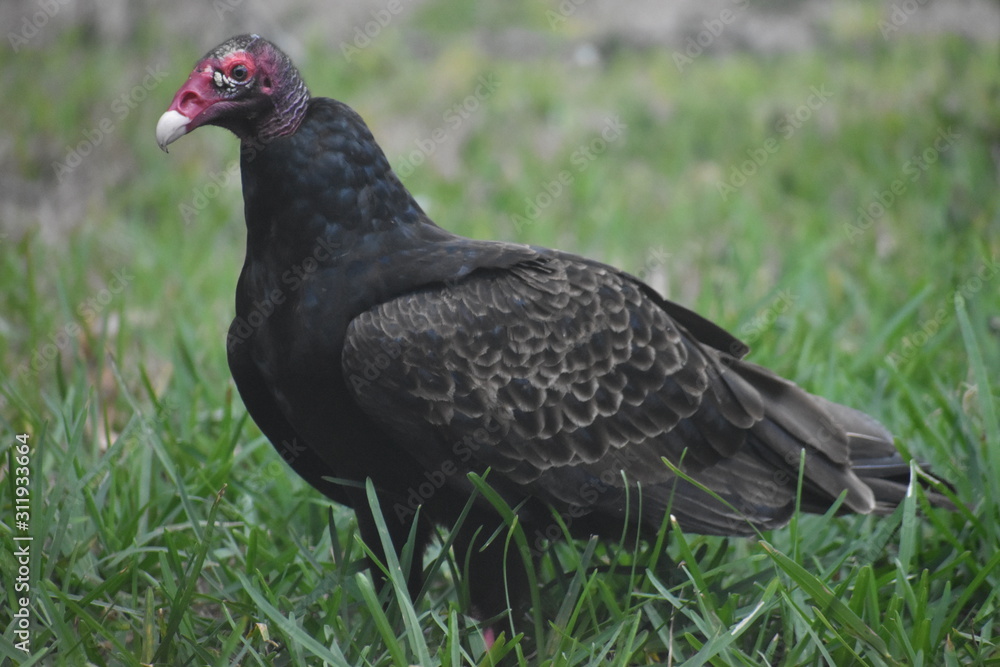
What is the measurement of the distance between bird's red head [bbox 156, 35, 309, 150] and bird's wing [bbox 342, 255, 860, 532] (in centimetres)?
54

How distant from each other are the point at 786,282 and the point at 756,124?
3.00 metres

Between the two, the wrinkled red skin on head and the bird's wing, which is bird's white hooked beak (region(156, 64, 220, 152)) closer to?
the wrinkled red skin on head

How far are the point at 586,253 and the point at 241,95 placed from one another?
2.90 metres

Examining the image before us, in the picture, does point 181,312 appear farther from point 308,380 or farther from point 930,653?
point 930,653

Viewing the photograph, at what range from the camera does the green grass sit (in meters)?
2.36

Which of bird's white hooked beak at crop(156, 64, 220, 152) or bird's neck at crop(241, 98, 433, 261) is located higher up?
bird's white hooked beak at crop(156, 64, 220, 152)

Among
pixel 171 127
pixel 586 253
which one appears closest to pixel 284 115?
pixel 171 127

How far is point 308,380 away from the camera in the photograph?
7.63ft

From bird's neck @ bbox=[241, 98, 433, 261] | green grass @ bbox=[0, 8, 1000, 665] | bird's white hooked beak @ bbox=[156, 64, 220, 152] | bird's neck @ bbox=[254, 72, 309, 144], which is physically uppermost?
bird's white hooked beak @ bbox=[156, 64, 220, 152]

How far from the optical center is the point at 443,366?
2316mm

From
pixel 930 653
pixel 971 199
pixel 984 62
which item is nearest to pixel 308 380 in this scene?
pixel 930 653

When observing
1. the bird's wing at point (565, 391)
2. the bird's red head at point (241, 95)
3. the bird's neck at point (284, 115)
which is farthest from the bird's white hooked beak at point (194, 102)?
the bird's wing at point (565, 391)

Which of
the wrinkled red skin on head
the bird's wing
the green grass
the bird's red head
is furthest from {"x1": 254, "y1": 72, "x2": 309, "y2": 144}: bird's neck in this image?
the green grass

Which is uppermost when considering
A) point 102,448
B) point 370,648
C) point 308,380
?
point 308,380
